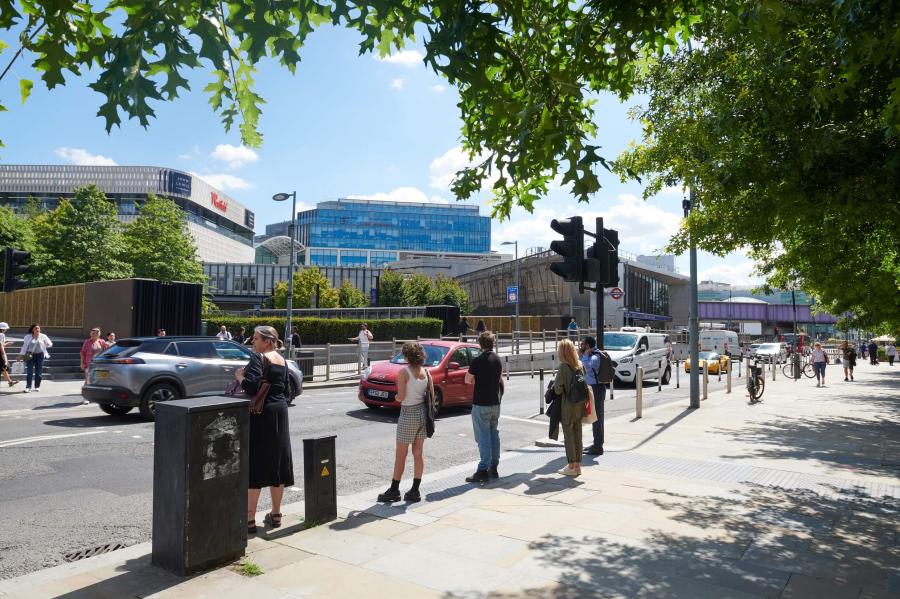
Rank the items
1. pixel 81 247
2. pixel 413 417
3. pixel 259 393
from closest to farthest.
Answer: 1. pixel 259 393
2. pixel 413 417
3. pixel 81 247

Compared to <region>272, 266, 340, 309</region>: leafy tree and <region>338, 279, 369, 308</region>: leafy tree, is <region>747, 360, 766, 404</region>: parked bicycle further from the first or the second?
<region>338, 279, 369, 308</region>: leafy tree

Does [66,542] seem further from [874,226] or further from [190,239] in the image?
[190,239]

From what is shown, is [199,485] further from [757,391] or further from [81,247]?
[81,247]

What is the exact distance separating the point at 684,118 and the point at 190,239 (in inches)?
1782

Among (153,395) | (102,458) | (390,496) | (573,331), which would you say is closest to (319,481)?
(390,496)

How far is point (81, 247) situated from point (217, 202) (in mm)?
63740

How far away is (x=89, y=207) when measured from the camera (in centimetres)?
3853

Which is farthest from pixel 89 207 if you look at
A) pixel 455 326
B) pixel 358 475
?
pixel 358 475

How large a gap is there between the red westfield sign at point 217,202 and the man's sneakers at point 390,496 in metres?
99.4

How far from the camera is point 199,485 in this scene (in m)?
4.08

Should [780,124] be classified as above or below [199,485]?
above

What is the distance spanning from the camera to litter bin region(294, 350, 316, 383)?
18.8 m

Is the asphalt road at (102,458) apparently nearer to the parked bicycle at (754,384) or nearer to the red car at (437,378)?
the red car at (437,378)

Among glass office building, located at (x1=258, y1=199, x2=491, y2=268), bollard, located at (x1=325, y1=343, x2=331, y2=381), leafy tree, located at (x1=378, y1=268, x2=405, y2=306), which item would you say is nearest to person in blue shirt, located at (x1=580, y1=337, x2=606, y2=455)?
bollard, located at (x1=325, y1=343, x2=331, y2=381)
